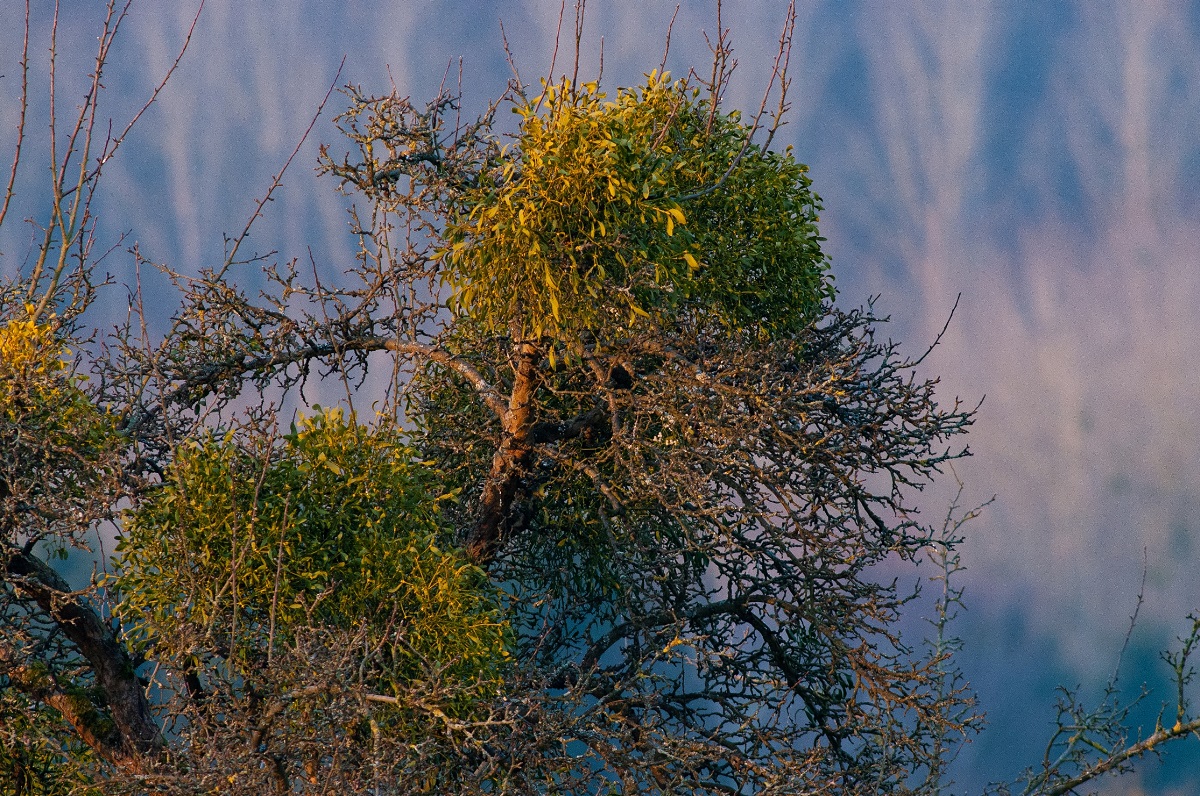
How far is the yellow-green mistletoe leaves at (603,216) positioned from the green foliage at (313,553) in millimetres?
1072

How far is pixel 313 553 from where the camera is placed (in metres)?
6.09

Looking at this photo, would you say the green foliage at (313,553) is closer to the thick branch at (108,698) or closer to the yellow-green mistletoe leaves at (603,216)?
the thick branch at (108,698)

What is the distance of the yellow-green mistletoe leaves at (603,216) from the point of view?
628cm

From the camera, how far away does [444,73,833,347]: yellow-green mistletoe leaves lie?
20.6 ft

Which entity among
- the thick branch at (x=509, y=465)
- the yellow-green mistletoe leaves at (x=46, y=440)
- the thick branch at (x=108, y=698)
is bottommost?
the thick branch at (x=108, y=698)

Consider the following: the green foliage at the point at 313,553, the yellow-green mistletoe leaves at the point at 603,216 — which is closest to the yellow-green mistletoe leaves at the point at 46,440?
the green foliage at the point at 313,553

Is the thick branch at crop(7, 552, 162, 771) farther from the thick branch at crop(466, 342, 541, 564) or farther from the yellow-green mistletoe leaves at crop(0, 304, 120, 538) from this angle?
the thick branch at crop(466, 342, 541, 564)

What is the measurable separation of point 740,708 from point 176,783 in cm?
389

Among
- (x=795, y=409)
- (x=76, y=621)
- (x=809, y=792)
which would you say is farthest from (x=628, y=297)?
(x=76, y=621)

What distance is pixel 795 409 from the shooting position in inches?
273

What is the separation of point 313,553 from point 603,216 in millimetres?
2284

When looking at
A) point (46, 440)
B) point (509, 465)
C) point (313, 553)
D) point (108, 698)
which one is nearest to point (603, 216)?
point (509, 465)

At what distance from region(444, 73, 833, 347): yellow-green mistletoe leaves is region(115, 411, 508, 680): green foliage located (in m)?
1.07

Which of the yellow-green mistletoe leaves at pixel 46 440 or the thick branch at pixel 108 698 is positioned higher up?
the yellow-green mistletoe leaves at pixel 46 440
